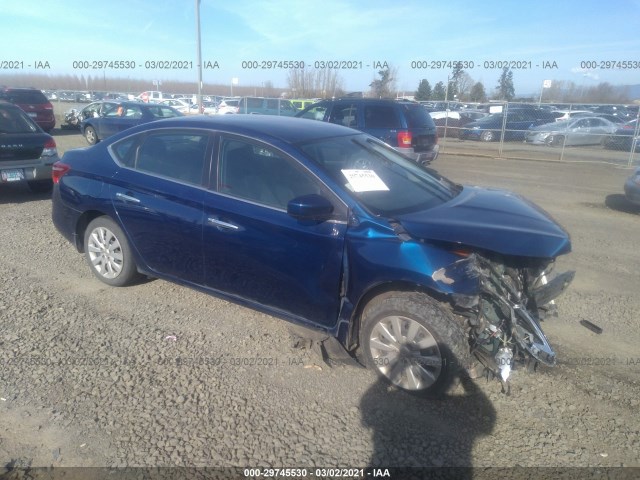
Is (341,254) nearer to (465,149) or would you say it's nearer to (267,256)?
(267,256)

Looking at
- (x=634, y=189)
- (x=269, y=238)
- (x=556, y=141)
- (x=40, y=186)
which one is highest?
(x=269, y=238)

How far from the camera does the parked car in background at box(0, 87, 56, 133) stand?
1977 cm

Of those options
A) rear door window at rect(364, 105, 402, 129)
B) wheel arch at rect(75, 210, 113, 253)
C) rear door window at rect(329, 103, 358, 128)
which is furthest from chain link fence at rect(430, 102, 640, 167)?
wheel arch at rect(75, 210, 113, 253)

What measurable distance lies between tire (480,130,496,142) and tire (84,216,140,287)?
2112 centimetres

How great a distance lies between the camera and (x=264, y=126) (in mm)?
4141

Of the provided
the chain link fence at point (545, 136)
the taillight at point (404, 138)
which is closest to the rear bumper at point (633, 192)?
the taillight at point (404, 138)

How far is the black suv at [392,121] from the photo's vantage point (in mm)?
11328

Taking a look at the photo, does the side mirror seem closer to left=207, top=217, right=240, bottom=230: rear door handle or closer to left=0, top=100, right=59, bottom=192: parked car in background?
left=207, top=217, right=240, bottom=230: rear door handle

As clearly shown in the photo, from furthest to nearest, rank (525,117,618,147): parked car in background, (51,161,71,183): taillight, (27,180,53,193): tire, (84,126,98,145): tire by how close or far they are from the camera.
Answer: (525,117,618,147): parked car in background < (84,126,98,145): tire < (27,180,53,193): tire < (51,161,71,183): taillight

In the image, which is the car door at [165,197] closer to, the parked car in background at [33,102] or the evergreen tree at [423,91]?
the parked car in background at [33,102]

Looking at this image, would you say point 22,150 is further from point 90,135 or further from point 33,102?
point 33,102

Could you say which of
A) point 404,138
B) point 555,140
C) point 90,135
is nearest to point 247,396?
point 404,138

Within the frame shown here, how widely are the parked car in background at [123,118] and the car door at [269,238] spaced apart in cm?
1350

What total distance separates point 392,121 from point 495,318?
8.88 meters
